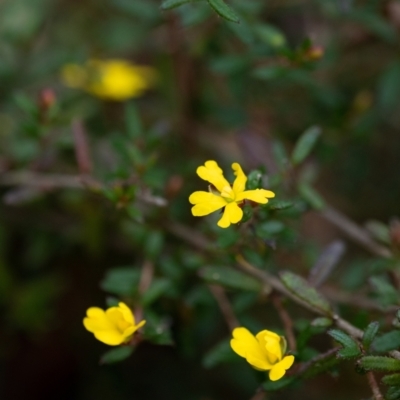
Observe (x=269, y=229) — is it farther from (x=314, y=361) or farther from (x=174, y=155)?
(x=174, y=155)

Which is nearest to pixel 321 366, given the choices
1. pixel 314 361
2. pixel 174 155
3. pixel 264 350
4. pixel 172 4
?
pixel 314 361

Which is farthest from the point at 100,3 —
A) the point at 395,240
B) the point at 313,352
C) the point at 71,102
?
the point at 313,352

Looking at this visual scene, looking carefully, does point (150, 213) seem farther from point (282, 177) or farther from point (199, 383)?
point (199, 383)

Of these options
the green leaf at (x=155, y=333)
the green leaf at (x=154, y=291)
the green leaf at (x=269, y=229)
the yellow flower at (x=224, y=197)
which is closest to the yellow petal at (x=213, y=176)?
the yellow flower at (x=224, y=197)

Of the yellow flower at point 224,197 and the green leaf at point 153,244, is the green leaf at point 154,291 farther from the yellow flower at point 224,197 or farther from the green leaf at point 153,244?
the yellow flower at point 224,197

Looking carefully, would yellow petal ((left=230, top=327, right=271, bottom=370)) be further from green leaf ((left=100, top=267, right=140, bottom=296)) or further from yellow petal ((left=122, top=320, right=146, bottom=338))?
green leaf ((left=100, top=267, right=140, bottom=296))
